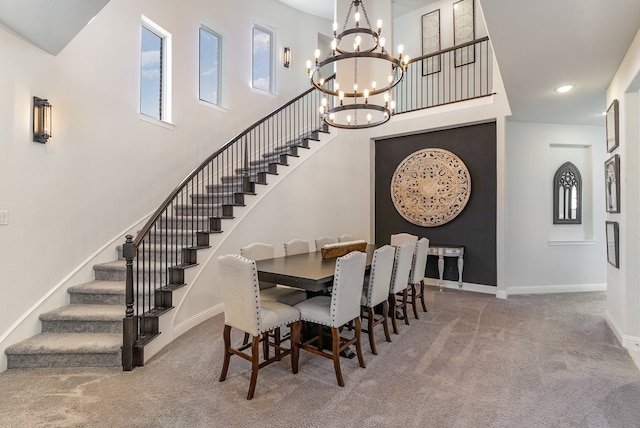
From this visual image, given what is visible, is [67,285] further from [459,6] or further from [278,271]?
[459,6]

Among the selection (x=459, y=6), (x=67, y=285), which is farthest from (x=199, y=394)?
(x=459, y=6)

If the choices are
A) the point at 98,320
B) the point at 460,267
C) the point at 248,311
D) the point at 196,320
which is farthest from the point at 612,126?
the point at 98,320

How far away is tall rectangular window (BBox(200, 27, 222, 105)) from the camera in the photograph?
5922 millimetres

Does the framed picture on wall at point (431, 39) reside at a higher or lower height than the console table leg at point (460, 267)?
higher

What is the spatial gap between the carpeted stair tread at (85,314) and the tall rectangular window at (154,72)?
8.82 feet

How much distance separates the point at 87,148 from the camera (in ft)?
12.4

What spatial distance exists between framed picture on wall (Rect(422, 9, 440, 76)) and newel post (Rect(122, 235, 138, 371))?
6618mm

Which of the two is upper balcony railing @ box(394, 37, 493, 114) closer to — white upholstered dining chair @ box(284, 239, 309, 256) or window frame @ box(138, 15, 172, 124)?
white upholstered dining chair @ box(284, 239, 309, 256)

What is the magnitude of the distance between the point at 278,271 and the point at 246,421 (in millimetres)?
1136

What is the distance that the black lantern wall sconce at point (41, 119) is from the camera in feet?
10.3

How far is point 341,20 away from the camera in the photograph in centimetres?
693

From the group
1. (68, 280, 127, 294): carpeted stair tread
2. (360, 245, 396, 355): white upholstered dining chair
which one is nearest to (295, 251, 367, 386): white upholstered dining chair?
(360, 245, 396, 355): white upholstered dining chair

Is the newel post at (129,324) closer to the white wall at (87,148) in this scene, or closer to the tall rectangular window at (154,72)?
the white wall at (87,148)

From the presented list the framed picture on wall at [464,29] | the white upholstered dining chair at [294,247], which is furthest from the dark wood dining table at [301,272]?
the framed picture on wall at [464,29]
